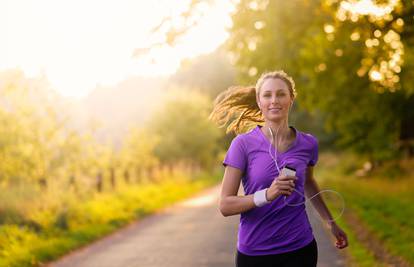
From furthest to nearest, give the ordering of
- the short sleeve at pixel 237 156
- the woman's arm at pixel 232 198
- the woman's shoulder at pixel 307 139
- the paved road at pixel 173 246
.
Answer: the paved road at pixel 173 246 → the woman's shoulder at pixel 307 139 → the short sleeve at pixel 237 156 → the woman's arm at pixel 232 198

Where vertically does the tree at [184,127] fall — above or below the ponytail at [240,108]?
below

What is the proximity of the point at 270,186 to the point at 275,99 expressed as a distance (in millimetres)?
550

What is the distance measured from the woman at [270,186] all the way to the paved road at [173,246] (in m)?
5.17

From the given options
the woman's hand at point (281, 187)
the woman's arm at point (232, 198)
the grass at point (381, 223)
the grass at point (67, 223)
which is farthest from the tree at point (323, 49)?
the woman's hand at point (281, 187)

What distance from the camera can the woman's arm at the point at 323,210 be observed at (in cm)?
429

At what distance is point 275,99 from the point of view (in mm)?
3871

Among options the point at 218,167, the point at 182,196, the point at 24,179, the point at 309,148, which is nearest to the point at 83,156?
the point at 24,179

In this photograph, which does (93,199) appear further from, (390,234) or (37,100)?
(390,234)

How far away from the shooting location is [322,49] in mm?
14148

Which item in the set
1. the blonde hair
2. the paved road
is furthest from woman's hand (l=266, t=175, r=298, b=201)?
the paved road

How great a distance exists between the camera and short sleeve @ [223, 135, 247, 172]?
375 cm

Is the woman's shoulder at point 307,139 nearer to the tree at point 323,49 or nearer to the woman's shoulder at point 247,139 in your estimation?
the woman's shoulder at point 247,139

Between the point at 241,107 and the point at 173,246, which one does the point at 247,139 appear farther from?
the point at 173,246

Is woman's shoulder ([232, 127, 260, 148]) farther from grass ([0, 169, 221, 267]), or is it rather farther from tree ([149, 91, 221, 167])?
tree ([149, 91, 221, 167])
